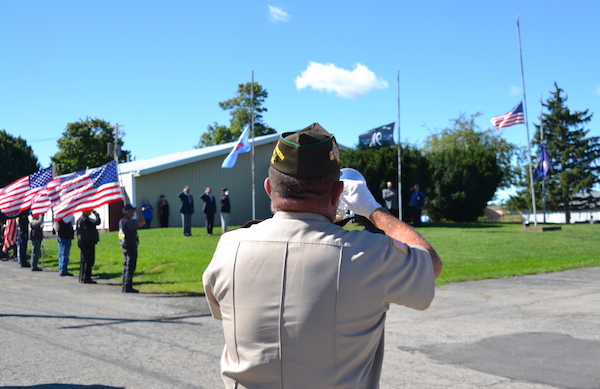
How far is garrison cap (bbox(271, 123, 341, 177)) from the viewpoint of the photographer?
2.11 metres

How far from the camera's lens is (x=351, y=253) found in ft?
6.67

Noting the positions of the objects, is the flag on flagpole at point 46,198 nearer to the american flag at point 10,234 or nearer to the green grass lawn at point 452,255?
the green grass lawn at point 452,255

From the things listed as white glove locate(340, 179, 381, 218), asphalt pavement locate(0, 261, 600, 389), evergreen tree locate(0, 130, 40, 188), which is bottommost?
asphalt pavement locate(0, 261, 600, 389)

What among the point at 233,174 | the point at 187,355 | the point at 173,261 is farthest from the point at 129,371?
the point at 233,174

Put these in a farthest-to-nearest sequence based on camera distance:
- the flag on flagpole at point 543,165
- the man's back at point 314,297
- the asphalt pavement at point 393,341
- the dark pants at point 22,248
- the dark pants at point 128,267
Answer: the flag on flagpole at point 543,165 < the dark pants at point 22,248 < the dark pants at point 128,267 < the asphalt pavement at point 393,341 < the man's back at point 314,297

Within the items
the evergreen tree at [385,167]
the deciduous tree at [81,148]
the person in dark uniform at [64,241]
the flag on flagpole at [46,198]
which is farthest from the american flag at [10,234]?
the deciduous tree at [81,148]

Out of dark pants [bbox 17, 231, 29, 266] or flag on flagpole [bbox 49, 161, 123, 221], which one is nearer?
flag on flagpole [bbox 49, 161, 123, 221]

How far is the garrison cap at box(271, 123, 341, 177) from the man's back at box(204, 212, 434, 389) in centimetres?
16

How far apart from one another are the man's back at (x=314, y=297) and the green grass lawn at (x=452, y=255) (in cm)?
1059

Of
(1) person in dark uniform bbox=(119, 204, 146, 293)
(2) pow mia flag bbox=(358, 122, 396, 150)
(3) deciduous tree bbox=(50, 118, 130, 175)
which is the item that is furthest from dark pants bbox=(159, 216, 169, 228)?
(3) deciduous tree bbox=(50, 118, 130, 175)

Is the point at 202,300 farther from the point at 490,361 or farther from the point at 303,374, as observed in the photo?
the point at 303,374

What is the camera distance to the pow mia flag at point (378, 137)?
2750cm

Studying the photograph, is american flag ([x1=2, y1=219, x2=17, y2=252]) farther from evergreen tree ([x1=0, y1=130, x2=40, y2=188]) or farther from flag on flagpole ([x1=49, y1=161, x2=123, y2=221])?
evergreen tree ([x1=0, y1=130, x2=40, y2=188])

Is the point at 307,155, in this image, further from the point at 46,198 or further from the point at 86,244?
the point at 46,198
